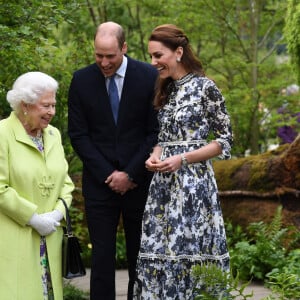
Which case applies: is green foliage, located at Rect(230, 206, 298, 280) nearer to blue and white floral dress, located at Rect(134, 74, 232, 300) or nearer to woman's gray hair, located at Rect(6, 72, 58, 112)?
blue and white floral dress, located at Rect(134, 74, 232, 300)

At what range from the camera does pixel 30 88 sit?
5457 mm

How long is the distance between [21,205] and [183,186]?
3.50ft

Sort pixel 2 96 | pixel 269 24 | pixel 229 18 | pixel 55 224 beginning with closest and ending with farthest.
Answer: pixel 55 224 → pixel 2 96 → pixel 229 18 → pixel 269 24

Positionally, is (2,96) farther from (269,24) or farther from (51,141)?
(269,24)

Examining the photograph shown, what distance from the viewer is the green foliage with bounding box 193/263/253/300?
16.2 feet

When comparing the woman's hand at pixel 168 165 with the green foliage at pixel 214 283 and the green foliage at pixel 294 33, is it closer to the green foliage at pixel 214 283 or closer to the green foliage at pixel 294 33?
the green foliage at pixel 214 283

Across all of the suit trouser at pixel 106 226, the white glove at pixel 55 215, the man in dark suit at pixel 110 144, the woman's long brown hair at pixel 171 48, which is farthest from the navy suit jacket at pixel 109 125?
the white glove at pixel 55 215

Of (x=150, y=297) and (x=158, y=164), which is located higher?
(x=158, y=164)

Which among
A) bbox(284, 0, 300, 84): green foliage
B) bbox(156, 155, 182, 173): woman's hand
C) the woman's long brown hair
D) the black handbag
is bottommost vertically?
the black handbag

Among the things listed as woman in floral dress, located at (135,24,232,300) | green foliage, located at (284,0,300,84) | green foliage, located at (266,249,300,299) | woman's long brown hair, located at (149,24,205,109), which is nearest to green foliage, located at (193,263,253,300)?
woman in floral dress, located at (135,24,232,300)

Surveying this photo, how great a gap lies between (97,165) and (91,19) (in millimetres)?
6195

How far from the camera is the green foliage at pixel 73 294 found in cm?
724

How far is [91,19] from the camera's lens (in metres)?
11.9

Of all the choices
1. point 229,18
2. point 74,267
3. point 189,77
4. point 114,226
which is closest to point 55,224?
point 74,267
